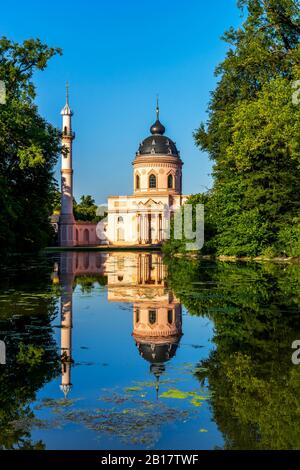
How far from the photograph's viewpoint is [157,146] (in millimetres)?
84812

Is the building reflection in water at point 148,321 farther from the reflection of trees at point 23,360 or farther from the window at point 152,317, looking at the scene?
the reflection of trees at point 23,360

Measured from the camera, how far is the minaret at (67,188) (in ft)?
243

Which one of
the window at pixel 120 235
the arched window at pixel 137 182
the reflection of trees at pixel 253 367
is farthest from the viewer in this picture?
the arched window at pixel 137 182

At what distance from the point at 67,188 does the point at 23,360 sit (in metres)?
69.0

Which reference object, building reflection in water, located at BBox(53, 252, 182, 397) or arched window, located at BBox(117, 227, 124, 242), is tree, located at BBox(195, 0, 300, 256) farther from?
arched window, located at BBox(117, 227, 124, 242)

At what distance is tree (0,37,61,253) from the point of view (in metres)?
24.4

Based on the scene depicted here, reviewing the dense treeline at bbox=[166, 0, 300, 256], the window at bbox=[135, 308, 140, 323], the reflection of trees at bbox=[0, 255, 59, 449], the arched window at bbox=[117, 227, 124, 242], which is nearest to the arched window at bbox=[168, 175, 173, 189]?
the arched window at bbox=[117, 227, 124, 242]

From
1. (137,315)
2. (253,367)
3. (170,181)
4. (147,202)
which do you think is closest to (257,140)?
(137,315)

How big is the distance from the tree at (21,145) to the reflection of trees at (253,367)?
12507 millimetres

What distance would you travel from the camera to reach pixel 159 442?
15.5 ft

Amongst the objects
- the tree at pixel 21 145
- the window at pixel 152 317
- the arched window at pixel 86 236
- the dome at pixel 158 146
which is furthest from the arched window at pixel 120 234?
the window at pixel 152 317

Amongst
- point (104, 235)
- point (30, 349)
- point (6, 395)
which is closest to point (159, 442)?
point (6, 395)

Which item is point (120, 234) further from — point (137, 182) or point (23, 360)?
point (23, 360)
